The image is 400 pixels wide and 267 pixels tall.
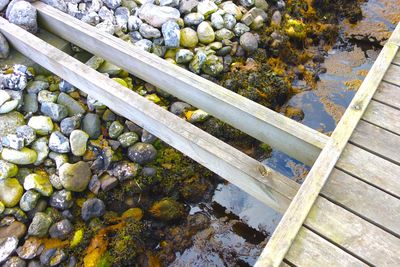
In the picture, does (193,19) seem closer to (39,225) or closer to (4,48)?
(4,48)

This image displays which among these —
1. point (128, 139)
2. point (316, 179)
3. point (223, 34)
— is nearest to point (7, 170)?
point (128, 139)

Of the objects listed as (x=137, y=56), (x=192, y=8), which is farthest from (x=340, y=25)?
(x=137, y=56)

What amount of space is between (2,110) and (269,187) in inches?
90.4

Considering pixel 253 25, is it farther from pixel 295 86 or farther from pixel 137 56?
pixel 137 56

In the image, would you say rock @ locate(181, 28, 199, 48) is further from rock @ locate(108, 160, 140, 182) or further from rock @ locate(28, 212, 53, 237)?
rock @ locate(28, 212, 53, 237)

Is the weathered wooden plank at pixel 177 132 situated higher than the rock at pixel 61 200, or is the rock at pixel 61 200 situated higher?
the weathered wooden plank at pixel 177 132

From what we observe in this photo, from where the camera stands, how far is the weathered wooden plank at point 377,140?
1.97 m

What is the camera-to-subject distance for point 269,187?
2.10m

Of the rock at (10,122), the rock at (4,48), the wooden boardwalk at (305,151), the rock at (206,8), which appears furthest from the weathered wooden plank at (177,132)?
the rock at (206,8)

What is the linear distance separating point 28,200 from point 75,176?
1.26 feet

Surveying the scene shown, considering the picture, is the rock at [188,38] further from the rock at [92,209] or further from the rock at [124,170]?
the rock at [92,209]

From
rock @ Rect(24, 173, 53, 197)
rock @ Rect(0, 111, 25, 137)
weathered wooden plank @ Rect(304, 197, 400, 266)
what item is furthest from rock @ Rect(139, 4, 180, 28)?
weathered wooden plank @ Rect(304, 197, 400, 266)

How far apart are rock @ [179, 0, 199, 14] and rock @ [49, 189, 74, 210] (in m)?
2.20

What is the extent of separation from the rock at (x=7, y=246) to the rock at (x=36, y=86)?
4.14 ft
